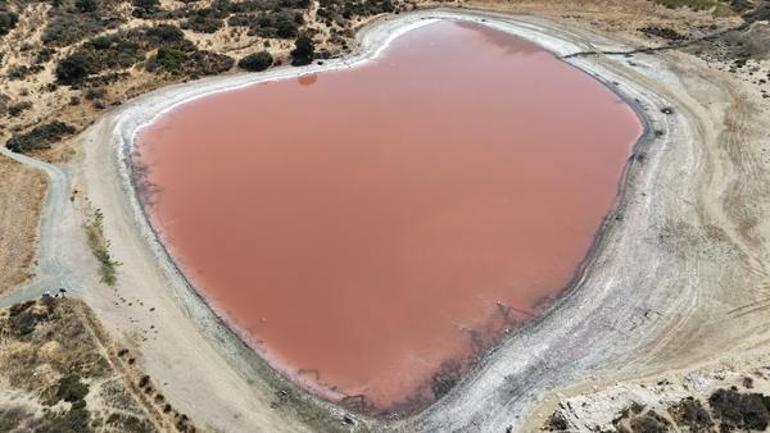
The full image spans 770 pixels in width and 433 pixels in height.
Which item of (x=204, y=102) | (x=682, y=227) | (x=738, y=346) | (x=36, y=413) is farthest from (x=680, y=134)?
(x=36, y=413)

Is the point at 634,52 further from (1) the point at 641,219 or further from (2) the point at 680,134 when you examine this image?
(1) the point at 641,219

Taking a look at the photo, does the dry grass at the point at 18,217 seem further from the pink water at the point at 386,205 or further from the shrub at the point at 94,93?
the shrub at the point at 94,93

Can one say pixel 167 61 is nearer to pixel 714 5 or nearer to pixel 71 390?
pixel 71 390

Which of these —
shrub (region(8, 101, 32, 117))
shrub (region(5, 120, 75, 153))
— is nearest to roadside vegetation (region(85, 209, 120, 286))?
shrub (region(5, 120, 75, 153))

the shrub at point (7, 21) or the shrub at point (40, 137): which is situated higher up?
the shrub at point (7, 21)

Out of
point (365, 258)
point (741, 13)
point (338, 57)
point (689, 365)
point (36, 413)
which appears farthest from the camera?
point (741, 13)

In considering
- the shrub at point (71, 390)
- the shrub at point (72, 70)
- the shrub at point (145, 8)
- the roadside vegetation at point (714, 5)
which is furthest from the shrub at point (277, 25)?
the roadside vegetation at point (714, 5)

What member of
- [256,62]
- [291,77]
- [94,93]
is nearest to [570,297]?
[291,77]
